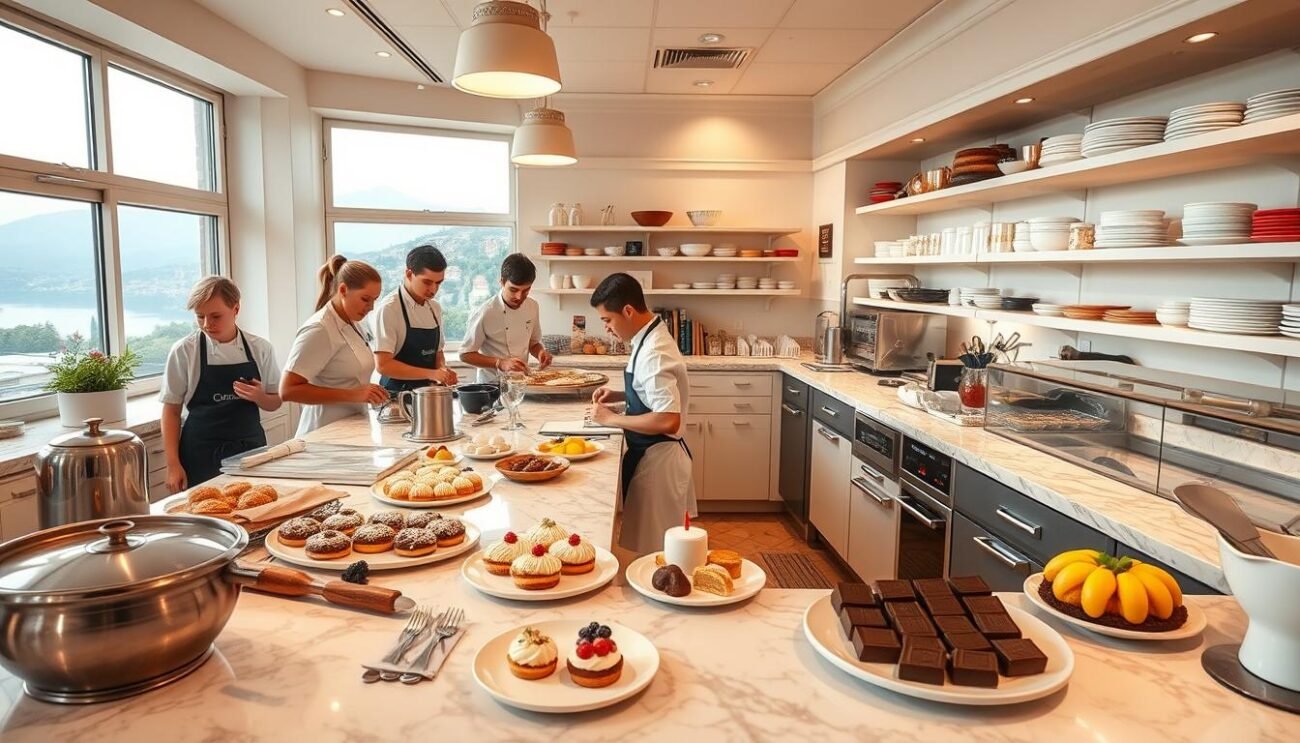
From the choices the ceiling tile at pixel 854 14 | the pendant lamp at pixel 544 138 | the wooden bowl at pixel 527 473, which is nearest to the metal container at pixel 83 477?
the wooden bowl at pixel 527 473

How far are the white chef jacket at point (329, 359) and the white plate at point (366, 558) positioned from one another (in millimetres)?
1466

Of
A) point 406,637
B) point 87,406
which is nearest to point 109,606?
point 406,637

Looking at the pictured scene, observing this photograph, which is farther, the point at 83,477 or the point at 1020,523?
the point at 1020,523

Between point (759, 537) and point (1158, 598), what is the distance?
3.66 metres

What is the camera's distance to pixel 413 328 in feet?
12.2

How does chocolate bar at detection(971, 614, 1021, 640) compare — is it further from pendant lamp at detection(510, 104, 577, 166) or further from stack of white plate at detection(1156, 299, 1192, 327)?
pendant lamp at detection(510, 104, 577, 166)

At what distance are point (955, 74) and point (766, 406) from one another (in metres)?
2.36

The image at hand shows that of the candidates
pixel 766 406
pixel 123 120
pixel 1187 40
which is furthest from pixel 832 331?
pixel 123 120

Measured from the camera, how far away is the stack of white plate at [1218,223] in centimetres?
222

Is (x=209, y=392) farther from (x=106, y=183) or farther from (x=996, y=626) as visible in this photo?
(x=996, y=626)

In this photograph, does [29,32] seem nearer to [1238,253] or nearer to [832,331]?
[832,331]

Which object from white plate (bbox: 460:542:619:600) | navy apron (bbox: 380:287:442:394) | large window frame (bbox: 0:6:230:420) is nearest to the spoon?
white plate (bbox: 460:542:619:600)

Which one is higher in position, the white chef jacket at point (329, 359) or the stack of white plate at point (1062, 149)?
the stack of white plate at point (1062, 149)

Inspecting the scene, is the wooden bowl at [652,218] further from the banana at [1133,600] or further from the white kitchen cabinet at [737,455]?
the banana at [1133,600]
